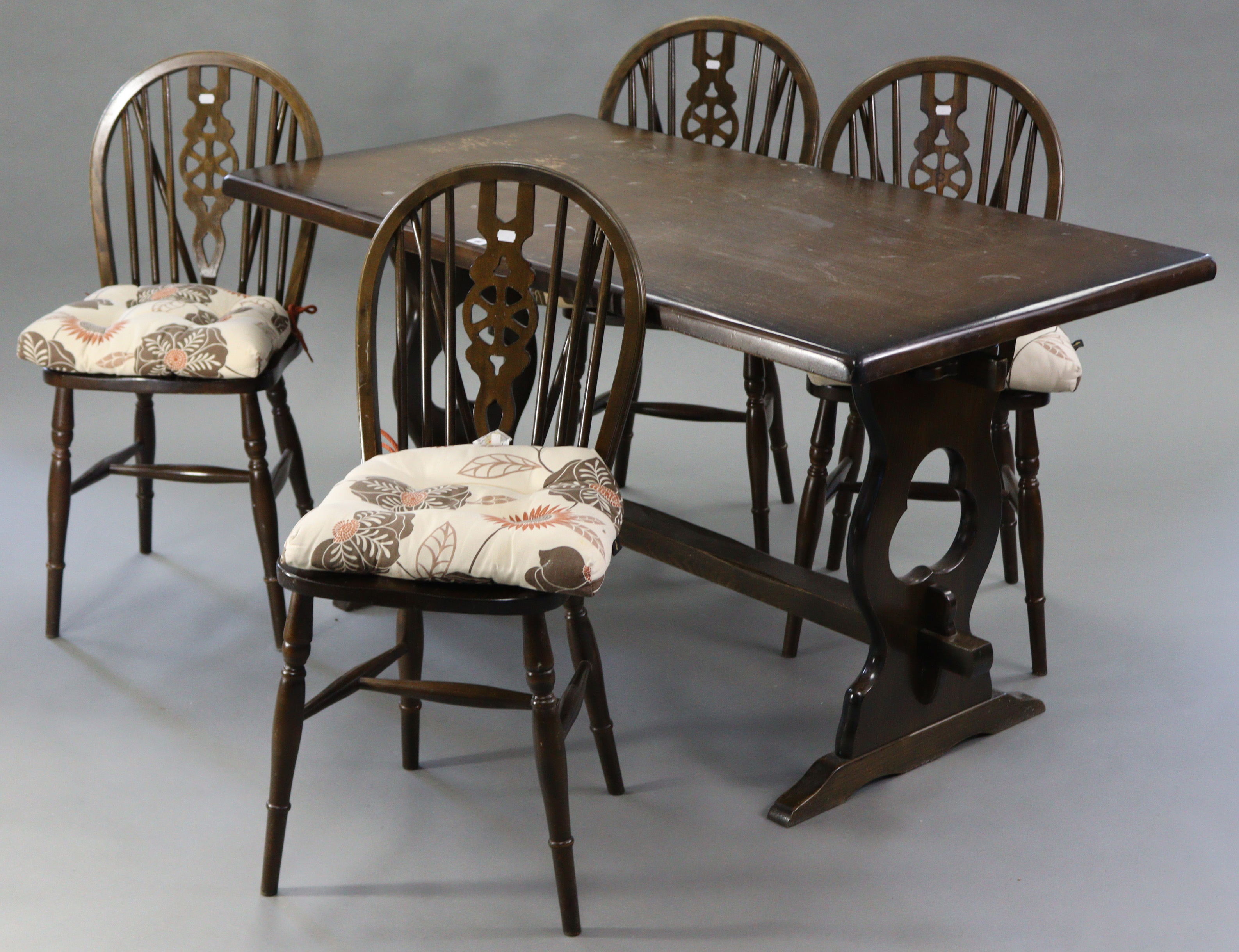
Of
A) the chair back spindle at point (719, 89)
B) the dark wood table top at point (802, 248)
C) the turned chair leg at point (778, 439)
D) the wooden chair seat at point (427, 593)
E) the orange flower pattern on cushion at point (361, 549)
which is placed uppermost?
the chair back spindle at point (719, 89)

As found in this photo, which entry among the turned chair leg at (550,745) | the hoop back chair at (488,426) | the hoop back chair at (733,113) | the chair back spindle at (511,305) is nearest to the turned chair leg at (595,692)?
the hoop back chair at (488,426)

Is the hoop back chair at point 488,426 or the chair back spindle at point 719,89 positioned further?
the chair back spindle at point 719,89

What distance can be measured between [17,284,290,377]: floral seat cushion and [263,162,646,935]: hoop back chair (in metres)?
0.38

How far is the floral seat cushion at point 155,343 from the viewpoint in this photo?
266 centimetres

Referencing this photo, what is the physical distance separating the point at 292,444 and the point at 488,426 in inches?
29.8

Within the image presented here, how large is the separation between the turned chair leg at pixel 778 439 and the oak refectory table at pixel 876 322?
0.49 meters

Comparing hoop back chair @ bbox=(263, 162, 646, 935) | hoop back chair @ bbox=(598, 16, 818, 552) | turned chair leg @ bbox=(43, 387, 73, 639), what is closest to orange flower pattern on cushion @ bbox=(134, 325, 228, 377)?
turned chair leg @ bbox=(43, 387, 73, 639)

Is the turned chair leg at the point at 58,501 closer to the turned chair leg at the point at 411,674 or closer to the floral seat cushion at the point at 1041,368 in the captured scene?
the turned chair leg at the point at 411,674

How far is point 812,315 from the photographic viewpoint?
2119 mm

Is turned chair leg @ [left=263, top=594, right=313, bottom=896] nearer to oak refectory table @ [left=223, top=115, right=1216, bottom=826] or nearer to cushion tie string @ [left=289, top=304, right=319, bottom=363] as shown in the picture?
oak refectory table @ [left=223, top=115, right=1216, bottom=826]

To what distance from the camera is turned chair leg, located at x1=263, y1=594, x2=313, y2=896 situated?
6.70 feet

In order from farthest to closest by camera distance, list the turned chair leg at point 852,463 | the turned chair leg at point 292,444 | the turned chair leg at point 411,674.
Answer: the turned chair leg at point 852,463 → the turned chair leg at point 292,444 → the turned chair leg at point 411,674

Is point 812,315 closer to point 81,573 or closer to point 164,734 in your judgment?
point 164,734

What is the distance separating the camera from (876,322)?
2092 millimetres
